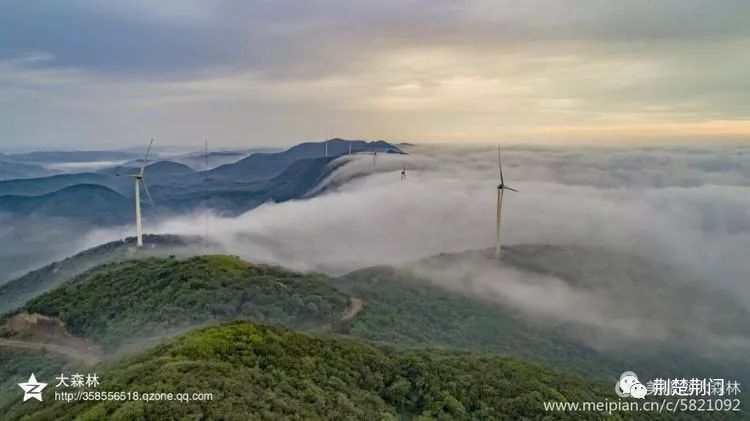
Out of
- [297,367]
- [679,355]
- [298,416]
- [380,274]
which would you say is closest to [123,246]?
[380,274]

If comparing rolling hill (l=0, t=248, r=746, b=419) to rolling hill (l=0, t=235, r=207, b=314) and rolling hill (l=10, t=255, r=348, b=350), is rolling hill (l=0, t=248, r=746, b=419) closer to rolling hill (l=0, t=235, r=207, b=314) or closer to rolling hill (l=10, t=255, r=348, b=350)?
rolling hill (l=10, t=255, r=348, b=350)

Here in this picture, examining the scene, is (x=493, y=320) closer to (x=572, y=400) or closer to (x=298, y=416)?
(x=572, y=400)

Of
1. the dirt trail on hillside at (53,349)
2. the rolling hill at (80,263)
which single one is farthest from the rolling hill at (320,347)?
the rolling hill at (80,263)

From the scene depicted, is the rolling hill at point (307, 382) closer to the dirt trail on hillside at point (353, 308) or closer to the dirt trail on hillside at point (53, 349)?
the dirt trail on hillside at point (53, 349)

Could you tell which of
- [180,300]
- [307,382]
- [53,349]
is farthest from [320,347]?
[53,349]

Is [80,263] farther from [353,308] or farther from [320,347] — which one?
[320,347]
